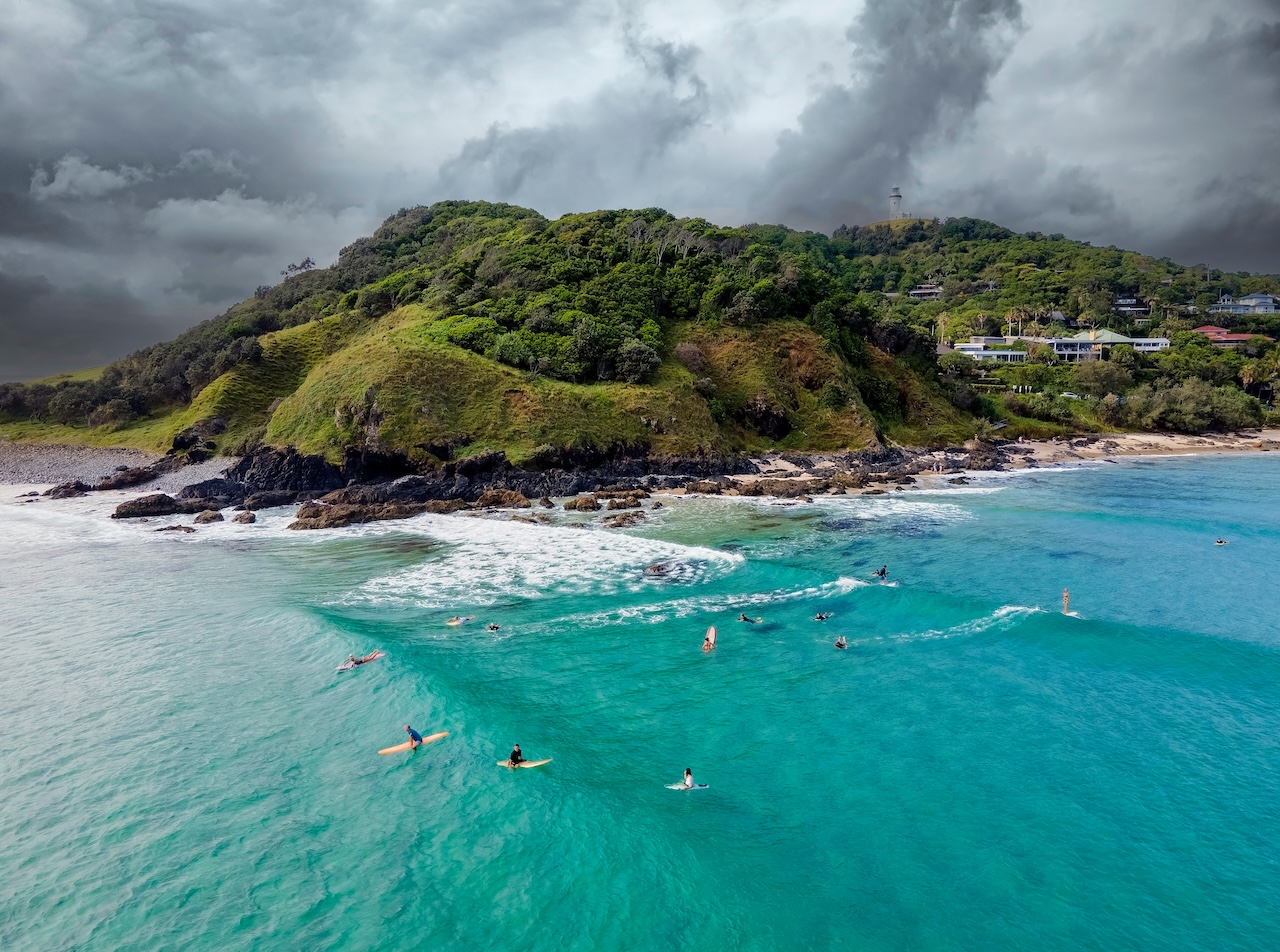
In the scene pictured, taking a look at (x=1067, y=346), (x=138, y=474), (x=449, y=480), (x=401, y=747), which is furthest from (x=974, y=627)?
(x=1067, y=346)

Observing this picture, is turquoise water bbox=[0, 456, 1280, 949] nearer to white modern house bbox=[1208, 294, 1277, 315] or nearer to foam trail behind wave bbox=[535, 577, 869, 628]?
foam trail behind wave bbox=[535, 577, 869, 628]

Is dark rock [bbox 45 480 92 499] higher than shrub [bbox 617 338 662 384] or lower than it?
lower

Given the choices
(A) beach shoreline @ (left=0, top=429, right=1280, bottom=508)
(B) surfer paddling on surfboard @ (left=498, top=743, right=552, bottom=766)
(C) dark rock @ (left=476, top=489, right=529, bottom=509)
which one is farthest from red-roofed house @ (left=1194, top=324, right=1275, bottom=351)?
(B) surfer paddling on surfboard @ (left=498, top=743, right=552, bottom=766)

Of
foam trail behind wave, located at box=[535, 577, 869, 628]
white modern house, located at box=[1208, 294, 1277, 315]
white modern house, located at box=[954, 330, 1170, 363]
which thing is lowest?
foam trail behind wave, located at box=[535, 577, 869, 628]

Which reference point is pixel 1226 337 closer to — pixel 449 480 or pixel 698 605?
pixel 449 480

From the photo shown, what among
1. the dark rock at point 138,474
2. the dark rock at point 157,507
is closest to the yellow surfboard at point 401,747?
the dark rock at point 157,507

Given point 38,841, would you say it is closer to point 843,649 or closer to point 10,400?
point 843,649

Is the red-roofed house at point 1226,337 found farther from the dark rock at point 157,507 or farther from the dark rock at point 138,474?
the dark rock at point 138,474
